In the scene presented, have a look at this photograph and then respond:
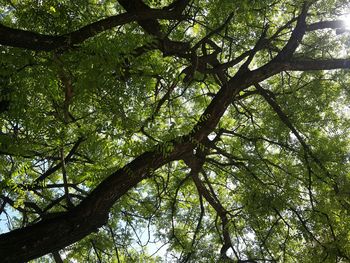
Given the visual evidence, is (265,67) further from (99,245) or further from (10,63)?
(99,245)

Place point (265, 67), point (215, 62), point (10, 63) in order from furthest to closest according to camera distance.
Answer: point (215, 62) < point (265, 67) < point (10, 63)

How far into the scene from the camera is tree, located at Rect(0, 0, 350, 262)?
3.40 meters

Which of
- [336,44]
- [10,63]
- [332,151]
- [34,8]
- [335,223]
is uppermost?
[336,44]

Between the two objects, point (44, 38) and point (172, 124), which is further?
point (172, 124)

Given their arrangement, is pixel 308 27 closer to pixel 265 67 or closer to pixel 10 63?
pixel 265 67

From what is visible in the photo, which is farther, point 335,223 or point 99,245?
point 99,245

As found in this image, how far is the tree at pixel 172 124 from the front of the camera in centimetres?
340

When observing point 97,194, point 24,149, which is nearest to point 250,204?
point 97,194

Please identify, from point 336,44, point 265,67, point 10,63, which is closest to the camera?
point 10,63

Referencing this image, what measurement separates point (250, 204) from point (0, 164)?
370 centimetres

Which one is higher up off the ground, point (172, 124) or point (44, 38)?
point (44, 38)

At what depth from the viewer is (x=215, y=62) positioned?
5.34 metres

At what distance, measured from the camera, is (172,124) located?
3879 mm

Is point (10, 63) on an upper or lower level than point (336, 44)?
lower
